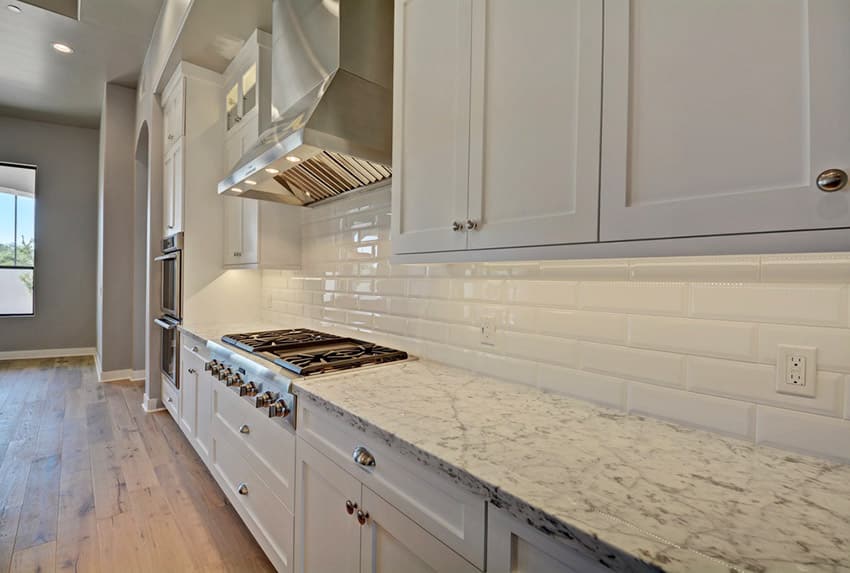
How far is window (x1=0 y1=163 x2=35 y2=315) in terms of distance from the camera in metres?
5.65

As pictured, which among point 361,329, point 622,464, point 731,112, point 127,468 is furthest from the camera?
point 127,468

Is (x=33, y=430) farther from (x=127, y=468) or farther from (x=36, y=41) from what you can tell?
(x=36, y=41)

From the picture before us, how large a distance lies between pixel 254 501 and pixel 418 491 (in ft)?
4.03

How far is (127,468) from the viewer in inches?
105

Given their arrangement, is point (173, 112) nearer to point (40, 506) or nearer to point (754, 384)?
point (40, 506)

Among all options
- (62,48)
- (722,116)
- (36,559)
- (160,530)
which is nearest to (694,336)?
(722,116)

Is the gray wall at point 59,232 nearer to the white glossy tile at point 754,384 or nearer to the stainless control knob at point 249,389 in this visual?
the stainless control knob at point 249,389

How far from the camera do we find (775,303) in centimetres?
94

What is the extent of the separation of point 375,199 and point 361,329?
0.70 m

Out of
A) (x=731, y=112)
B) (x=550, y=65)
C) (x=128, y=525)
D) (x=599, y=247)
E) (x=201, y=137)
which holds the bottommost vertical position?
(x=128, y=525)

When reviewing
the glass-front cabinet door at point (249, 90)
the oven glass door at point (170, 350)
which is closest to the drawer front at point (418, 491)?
the glass-front cabinet door at point (249, 90)

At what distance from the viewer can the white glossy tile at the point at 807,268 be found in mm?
865

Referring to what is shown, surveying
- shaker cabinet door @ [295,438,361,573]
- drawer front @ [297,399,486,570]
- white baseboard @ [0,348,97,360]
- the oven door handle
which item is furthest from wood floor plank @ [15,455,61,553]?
white baseboard @ [0,348,97,360]

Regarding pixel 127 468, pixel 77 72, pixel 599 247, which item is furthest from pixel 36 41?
pixel 599 247
